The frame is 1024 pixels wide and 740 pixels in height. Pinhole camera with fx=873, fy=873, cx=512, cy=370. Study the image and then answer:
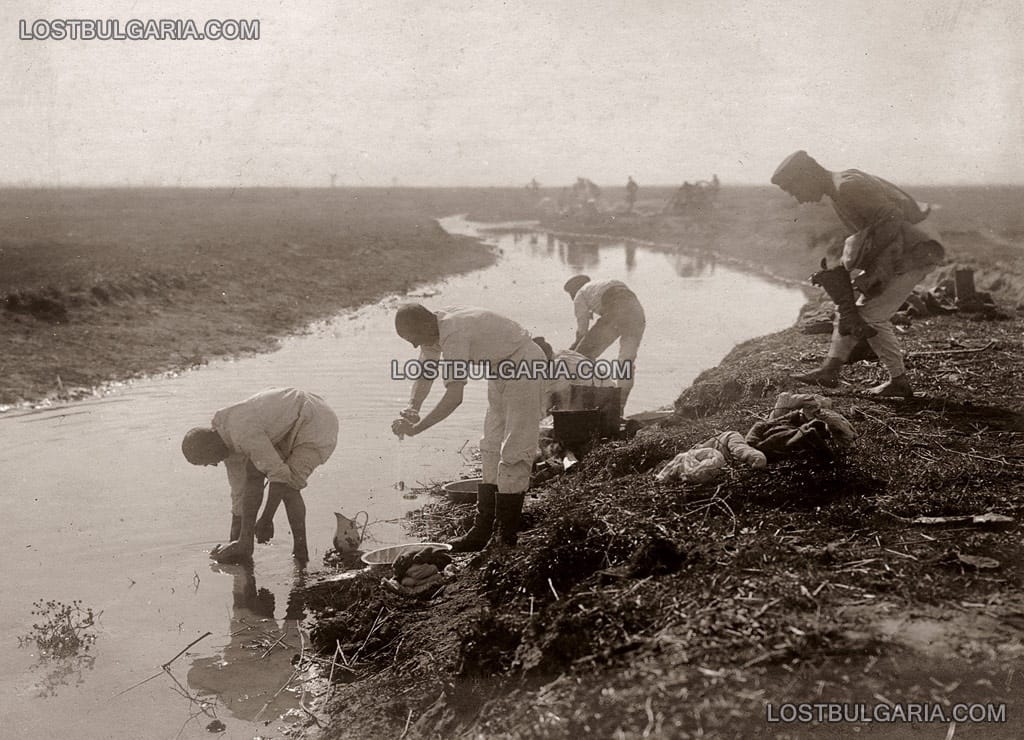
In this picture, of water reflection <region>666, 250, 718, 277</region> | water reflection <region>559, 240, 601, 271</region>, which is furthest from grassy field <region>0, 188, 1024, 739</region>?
water reflection <region>559, 240, 601, 271</region>

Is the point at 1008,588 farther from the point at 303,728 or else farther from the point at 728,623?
the point at 303,728

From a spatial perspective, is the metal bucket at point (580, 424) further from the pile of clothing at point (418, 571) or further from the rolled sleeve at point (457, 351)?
the rolled sleeve at point (457, 351)

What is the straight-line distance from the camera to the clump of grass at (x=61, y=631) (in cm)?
475

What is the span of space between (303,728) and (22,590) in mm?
2611

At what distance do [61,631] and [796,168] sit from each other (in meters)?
5.57

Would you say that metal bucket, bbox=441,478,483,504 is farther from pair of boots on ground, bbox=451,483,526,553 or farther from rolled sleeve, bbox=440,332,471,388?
rolled sleeve, bbox=440,332,471,388

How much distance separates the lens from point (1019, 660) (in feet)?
9.71

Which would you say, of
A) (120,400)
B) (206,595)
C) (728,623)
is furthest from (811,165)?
(120,400)

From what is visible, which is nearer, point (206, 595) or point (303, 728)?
point (303, 728)

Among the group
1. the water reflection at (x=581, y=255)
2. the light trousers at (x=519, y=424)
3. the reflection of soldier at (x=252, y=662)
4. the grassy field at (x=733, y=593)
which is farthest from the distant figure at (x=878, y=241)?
the water reflection at (x=581, y=255)

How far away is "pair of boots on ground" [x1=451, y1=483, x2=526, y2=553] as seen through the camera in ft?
17.1

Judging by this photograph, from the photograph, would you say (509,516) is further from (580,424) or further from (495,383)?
(580,424)

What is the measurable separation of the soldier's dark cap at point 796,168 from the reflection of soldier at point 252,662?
4.41 m

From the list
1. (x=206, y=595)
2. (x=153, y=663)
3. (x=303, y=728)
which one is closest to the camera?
(x=303, y=728)
